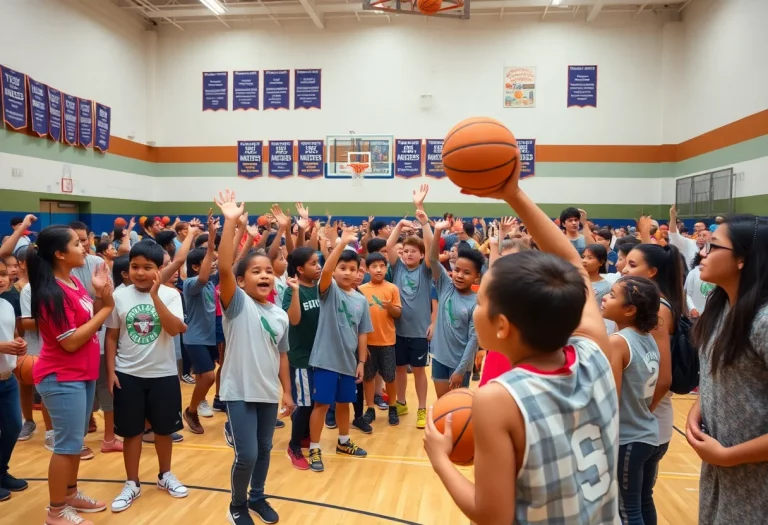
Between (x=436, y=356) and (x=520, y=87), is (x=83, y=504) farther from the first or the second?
(x=520, y=87)

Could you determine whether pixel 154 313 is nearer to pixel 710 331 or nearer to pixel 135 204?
pixel 710 331

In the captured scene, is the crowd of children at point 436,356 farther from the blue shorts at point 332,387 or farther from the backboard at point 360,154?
the backboard at point 360,154

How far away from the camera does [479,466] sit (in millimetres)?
1059

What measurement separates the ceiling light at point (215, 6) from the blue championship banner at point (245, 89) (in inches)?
63.9

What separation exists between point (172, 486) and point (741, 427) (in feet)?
11.0

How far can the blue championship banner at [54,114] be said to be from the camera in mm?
11180

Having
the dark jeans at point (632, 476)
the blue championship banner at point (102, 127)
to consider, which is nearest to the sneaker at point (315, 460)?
the dark jeans at point (632, 476)

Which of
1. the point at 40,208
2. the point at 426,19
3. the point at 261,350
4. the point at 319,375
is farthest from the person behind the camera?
the point at 426,19

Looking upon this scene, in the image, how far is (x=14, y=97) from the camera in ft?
33.5

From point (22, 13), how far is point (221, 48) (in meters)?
5.00

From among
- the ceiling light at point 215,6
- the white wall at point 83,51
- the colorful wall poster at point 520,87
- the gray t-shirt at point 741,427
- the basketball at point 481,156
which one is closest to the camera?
the gray t-shirt at point 741,427

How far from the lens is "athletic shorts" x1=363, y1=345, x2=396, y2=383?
5078mm

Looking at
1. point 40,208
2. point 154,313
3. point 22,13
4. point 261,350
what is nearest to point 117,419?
point 154,313

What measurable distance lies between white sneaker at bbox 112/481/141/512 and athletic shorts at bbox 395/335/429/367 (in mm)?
2561
